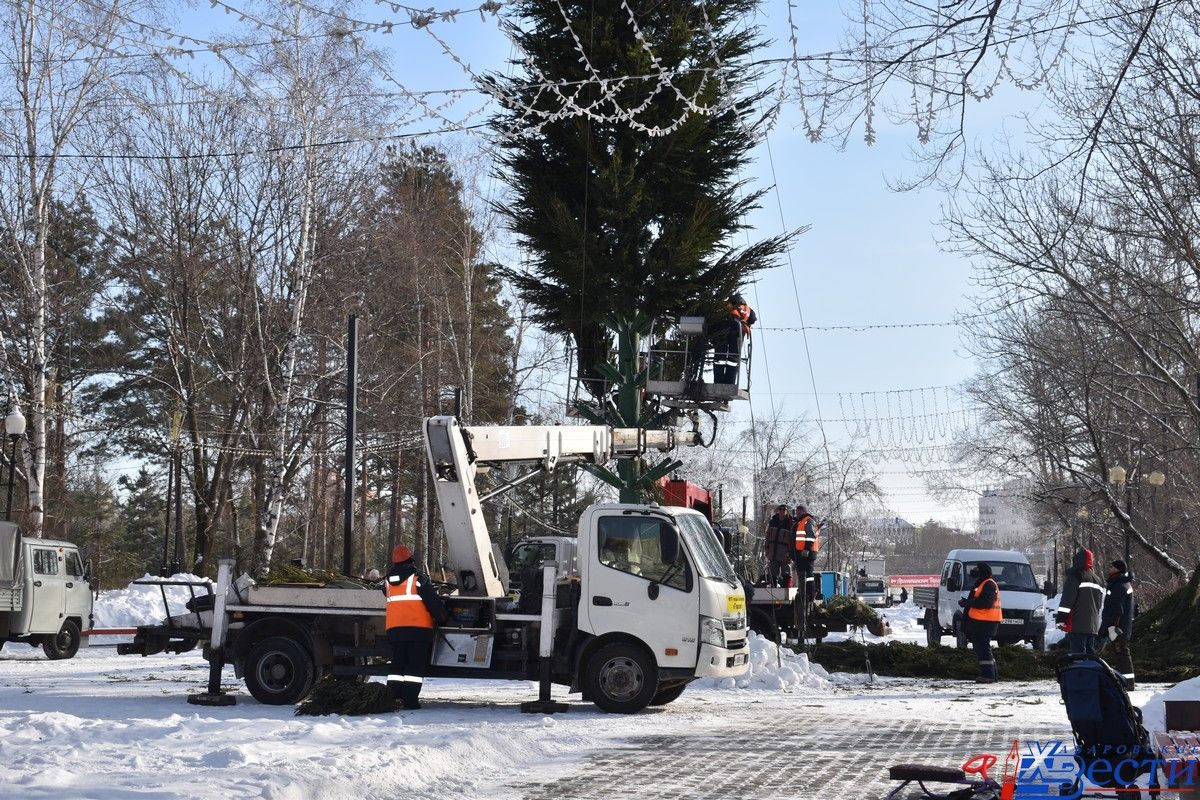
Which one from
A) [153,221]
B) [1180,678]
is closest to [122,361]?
[153,221]

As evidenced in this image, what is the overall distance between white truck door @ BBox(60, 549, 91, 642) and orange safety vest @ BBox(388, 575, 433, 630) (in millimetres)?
11504

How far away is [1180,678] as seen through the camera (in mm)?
19609

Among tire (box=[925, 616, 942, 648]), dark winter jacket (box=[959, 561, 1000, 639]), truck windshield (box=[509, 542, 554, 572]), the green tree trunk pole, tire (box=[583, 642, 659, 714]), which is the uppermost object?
the green tree trunk pole

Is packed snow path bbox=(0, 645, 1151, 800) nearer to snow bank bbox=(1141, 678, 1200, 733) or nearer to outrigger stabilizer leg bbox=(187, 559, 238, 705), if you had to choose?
outrigger stabilizer leg bbox=(187, 559, 238, 705)

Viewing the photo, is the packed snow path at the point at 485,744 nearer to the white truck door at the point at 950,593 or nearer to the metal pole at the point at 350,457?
the metal pole at the point at 350,457

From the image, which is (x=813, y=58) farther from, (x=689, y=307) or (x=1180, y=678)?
(x=689, y=307)

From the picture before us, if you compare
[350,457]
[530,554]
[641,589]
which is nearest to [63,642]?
[350,457]

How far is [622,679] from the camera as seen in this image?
14.8 meters

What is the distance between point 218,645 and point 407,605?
2.44m

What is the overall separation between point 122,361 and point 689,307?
27168 mm

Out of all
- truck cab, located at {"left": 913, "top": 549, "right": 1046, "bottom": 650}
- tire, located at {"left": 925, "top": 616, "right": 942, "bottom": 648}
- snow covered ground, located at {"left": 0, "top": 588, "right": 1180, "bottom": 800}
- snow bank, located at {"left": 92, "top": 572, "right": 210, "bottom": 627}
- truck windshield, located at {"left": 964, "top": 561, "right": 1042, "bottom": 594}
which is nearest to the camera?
snow covered ground, located at {"left": 0, "top": 588, "right": 1180, "bottom": 800}

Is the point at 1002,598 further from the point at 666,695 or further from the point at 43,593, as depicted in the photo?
the point at 43,593

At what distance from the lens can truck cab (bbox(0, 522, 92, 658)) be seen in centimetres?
2234

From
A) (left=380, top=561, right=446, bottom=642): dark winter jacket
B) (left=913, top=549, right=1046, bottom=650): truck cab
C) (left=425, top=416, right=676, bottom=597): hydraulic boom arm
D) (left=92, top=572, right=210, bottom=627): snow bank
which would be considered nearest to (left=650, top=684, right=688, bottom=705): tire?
(left=425, top=416, right=676, bottom=597): hydraulic boom arm
